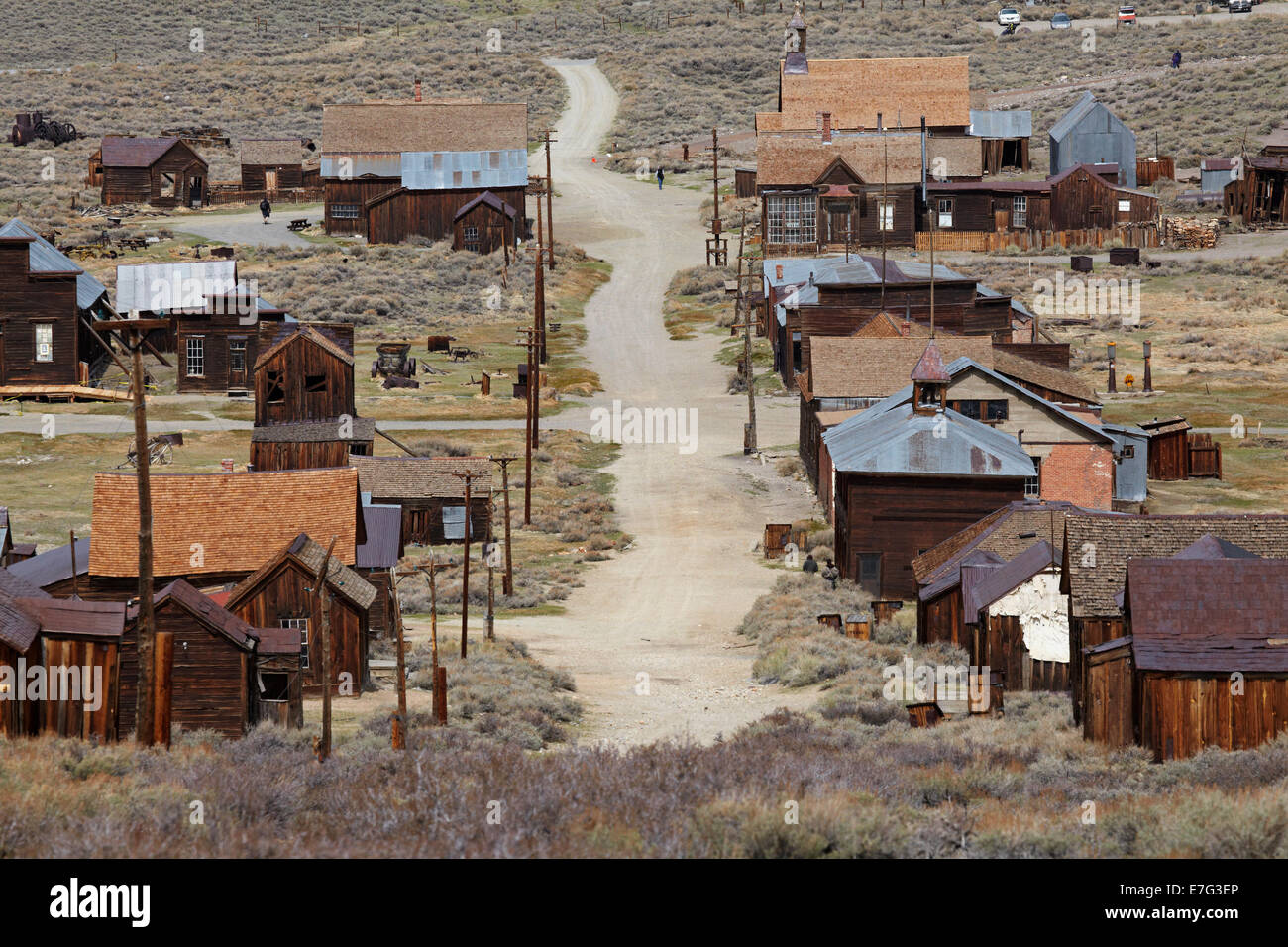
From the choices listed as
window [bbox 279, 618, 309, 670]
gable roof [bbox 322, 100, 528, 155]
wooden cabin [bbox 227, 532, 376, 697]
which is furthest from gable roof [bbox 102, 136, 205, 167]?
window [bbox 279, 618, 309, 670]

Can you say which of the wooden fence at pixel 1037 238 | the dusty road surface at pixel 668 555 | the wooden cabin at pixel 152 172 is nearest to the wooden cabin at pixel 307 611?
the dusty road surface at pixel 668 555

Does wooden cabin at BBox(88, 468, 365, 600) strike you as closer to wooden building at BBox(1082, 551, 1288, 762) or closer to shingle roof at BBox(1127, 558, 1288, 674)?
wooden building at BBox(1082, 551, 1288, 762)

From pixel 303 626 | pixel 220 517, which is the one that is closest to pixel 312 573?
pixel 303 626

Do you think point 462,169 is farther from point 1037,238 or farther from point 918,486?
point 918,486

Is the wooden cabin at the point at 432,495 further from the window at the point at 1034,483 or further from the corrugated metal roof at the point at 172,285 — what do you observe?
the corrugated metal roof at the point at 172,285

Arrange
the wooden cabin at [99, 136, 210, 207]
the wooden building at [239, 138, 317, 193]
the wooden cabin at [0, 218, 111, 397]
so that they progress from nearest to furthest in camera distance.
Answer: the wooden cabin at [0, 218, 111, 397] < the wooden cabin at [99, 136, 210, 207] < the wooden building at [239, 138, 317, 193]
